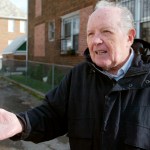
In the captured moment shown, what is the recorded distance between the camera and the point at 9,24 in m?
44.5

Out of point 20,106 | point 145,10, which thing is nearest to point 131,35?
point 145,10

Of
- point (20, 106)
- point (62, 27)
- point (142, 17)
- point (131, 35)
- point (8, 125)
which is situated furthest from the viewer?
point (62, 27)

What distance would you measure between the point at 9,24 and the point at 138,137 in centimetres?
4404

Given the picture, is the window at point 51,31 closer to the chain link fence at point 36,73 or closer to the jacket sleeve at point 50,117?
the chain link fence at point 36,73

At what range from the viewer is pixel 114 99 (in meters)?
Answer: 2.05

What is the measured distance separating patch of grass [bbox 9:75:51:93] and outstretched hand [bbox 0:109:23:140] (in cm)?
998

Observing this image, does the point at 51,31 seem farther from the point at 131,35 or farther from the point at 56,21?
the point at 131,35

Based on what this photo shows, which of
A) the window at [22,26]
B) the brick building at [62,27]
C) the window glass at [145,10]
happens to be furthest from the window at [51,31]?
the window at [22,26]

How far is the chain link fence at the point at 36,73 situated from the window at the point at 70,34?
4.85ft

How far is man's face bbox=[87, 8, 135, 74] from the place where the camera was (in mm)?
2139

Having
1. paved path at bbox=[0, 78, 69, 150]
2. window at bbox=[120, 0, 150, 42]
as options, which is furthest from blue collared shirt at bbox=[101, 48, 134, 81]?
window at bbox=[120, 0, 150, 42]

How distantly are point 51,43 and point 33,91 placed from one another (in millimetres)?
3253

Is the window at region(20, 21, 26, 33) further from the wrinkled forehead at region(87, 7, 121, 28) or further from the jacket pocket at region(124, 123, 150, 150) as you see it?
the jacket pocket at region(124, 123, 150, 150)

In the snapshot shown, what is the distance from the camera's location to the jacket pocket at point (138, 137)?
6.41ft
